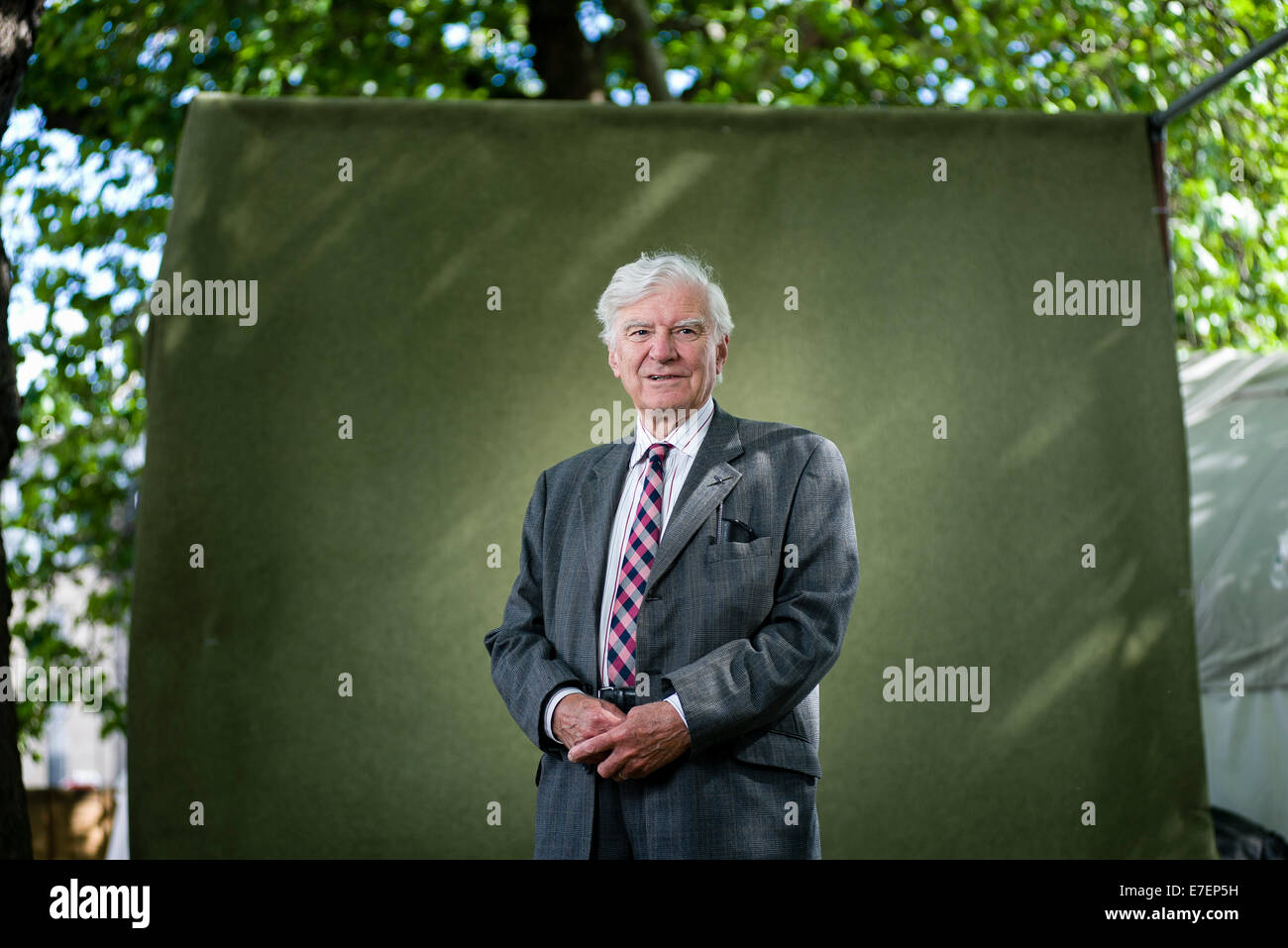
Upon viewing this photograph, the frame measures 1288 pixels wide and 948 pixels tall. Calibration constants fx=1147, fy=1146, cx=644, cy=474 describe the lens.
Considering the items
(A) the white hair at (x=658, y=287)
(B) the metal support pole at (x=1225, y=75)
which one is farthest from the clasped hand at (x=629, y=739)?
(B) the metal support pole at (x=1225, y=75)

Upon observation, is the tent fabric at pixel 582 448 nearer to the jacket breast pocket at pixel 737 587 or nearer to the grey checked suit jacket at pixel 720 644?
the grey checked suit jacket at pixel 720 644

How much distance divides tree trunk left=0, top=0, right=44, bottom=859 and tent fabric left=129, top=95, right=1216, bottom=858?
0.28 m

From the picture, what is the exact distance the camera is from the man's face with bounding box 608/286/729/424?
103 inches

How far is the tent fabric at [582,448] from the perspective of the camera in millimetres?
3002

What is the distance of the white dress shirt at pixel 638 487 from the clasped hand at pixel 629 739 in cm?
9

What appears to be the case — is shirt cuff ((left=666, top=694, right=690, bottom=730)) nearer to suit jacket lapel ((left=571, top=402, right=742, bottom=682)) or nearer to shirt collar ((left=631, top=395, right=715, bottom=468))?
suit jacket lapel ((left=571, top=402, right=742, bottom=682))

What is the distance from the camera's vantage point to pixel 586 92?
18.3ft

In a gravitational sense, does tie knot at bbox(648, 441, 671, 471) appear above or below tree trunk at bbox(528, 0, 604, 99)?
below

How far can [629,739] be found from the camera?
2.32 meters

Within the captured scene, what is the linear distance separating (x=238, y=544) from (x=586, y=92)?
336 centimetres

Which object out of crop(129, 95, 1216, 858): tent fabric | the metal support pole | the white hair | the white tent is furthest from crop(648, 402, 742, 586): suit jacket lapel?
the white tent
